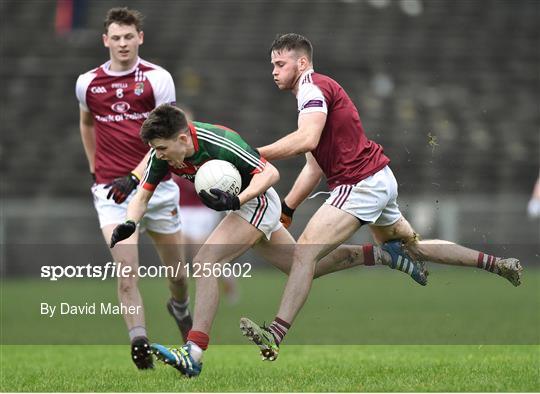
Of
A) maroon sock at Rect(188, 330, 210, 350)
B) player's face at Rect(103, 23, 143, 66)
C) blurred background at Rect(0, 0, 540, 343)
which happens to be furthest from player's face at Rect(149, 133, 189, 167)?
blurred background at Rect(0, 0, 540, 343)

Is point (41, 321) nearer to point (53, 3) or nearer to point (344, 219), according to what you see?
point (344, 219)

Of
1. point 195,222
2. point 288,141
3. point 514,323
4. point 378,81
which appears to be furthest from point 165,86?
point 378,81

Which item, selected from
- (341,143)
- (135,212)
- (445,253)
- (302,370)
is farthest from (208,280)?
(445,253)

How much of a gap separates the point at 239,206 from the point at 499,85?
761 inches

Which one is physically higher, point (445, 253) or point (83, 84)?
point (83, 84)

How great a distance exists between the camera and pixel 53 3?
92.1 feet

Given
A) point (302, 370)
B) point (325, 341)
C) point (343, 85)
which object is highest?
point (302, 370)

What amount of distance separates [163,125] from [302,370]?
201 cm

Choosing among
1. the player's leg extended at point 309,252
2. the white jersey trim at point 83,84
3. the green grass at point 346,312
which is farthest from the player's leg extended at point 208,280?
the green grass at point 346,312

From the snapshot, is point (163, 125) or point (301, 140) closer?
point (163, 125)

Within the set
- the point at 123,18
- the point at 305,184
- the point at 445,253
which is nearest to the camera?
the point at 305,184

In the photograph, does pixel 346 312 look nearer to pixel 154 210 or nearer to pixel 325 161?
pixel 154 210

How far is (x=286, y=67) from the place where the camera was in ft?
25.1

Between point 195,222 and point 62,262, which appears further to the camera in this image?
point 62,262
